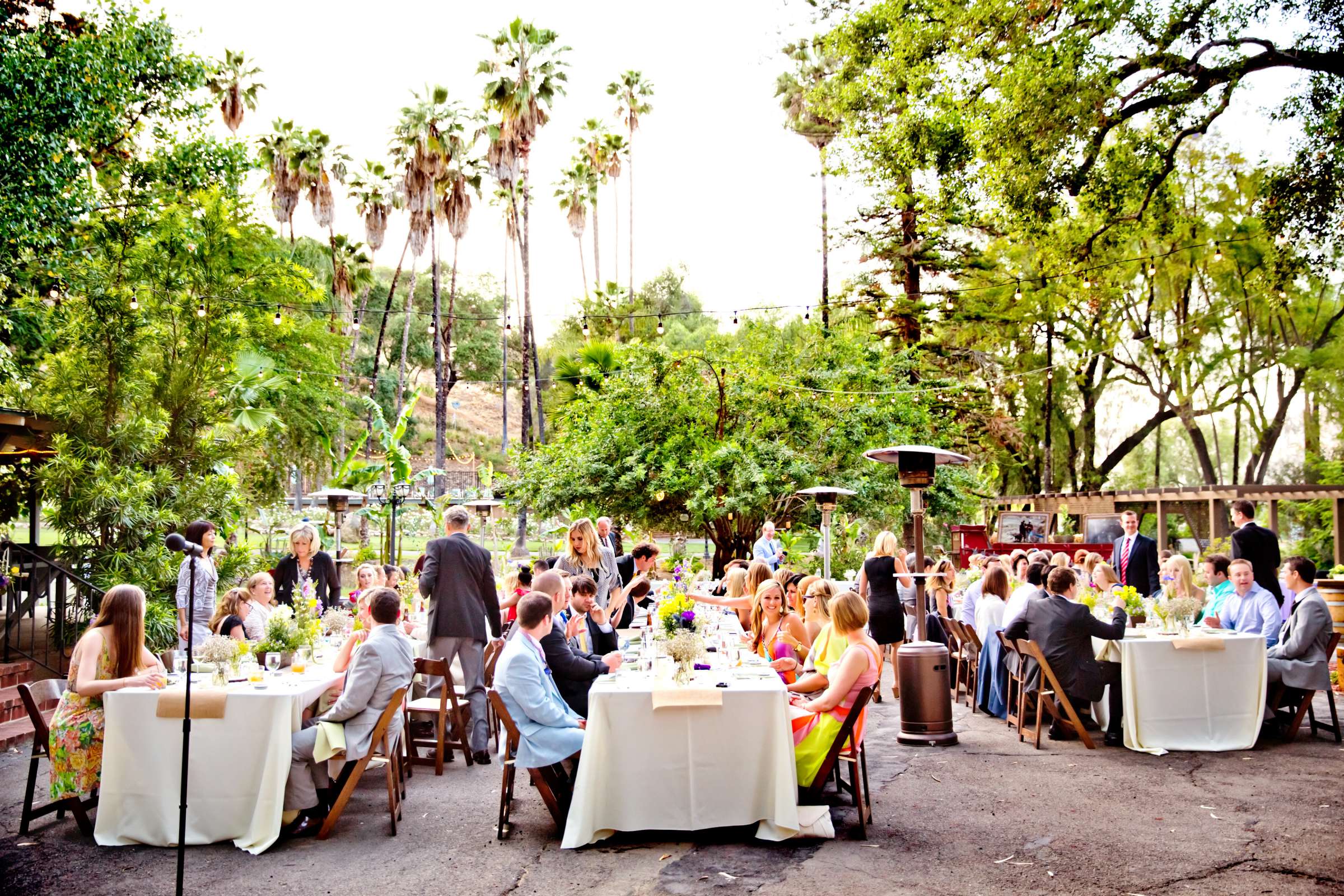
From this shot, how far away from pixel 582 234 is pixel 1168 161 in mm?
35593

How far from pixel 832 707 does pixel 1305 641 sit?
4938mm

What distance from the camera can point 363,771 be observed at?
245 inches

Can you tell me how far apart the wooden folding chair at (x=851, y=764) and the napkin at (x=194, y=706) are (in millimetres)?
3357

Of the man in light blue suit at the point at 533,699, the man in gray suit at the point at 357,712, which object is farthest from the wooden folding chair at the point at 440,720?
the man in light blue suit at the point at 533,699

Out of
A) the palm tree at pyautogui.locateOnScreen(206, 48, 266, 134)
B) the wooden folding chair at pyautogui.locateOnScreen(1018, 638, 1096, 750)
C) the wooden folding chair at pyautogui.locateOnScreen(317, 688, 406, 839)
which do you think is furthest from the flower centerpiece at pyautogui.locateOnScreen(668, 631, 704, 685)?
the palm tree at pyautogui.locateOnScreen(206, 48, 266, 134)

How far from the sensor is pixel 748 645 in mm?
8859

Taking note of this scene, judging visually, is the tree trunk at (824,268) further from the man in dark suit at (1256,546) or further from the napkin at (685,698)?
the napkin at (685,698)

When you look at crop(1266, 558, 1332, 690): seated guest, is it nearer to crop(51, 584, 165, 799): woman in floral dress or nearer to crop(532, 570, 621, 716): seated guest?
crop(532, 570, 621, 716): seated guest

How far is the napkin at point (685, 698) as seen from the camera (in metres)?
5.76

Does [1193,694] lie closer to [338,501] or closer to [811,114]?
[338,501]

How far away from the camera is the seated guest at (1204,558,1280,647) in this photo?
8.82 m

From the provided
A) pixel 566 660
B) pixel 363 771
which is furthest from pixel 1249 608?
pixel 363 771

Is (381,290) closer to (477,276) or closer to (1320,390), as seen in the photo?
(477,276)

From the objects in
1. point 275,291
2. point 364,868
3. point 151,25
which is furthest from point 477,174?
point 364,868
